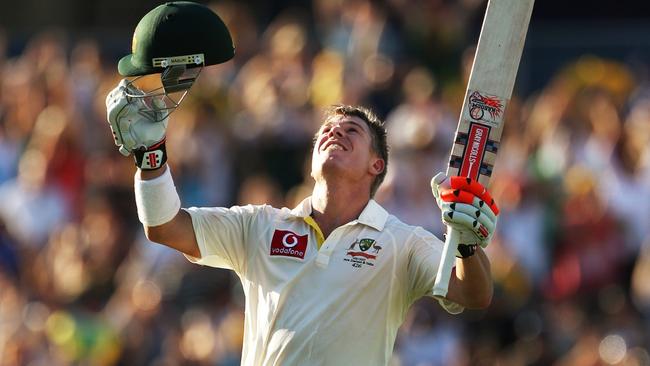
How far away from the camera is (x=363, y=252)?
6109 millimetres

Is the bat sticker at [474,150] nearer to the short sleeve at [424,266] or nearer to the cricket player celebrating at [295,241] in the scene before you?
the cricket player celebrating at [295,241]

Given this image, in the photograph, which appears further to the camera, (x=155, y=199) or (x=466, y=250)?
(x=155, y=199)

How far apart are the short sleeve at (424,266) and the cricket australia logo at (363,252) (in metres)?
0.16

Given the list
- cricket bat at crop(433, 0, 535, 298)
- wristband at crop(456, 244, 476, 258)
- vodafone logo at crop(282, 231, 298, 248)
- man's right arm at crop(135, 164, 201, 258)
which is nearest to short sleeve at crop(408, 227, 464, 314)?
wristband at crop(456, 244, 476, 258)

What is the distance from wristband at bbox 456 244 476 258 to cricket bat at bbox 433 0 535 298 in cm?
30

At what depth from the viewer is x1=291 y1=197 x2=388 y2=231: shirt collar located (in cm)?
623

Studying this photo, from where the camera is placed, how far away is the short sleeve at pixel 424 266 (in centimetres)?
602

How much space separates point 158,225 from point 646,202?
207 inches

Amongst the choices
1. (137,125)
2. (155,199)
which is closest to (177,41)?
(137,125)

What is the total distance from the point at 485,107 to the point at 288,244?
1011mm

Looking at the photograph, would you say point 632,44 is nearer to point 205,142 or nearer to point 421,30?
point 421,30

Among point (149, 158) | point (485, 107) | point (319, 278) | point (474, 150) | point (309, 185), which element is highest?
point (485, 107)

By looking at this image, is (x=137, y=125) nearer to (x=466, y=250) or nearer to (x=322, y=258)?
(x=322, y=258)

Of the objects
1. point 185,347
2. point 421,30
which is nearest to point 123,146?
point 185,347
